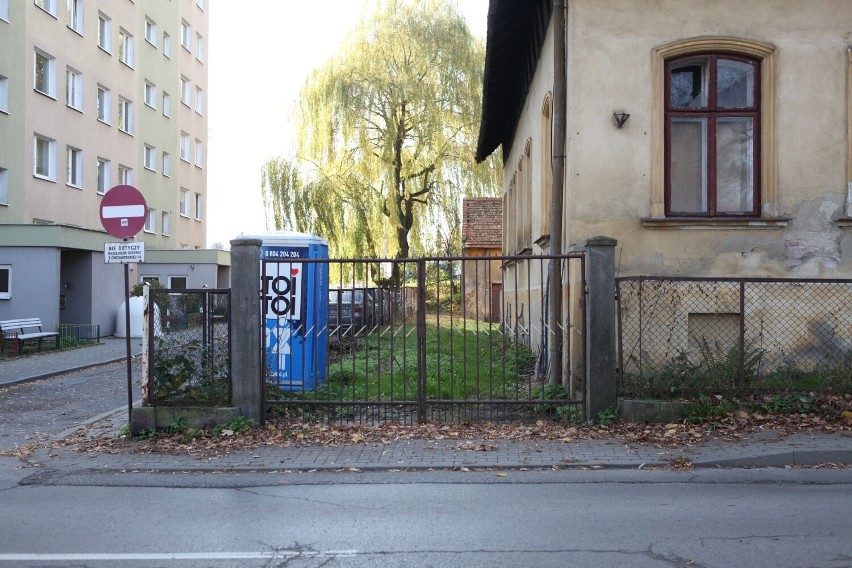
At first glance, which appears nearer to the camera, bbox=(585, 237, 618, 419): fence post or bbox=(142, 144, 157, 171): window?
bbox=(585, 237, 618, 419): fence post

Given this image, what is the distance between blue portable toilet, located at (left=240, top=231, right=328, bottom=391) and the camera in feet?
36.4

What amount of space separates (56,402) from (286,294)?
15.4ft

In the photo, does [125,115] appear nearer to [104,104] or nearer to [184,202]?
[104,104]

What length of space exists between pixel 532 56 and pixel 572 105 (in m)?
4.49

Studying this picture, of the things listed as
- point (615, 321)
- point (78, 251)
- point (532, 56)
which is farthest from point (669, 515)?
point (78, 251)

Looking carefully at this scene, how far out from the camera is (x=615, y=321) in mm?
9844

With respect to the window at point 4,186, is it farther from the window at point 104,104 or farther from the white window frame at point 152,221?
the white window frame at point 152,221

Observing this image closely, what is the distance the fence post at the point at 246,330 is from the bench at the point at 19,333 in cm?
1392

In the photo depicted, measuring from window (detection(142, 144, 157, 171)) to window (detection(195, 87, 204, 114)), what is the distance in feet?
22.4

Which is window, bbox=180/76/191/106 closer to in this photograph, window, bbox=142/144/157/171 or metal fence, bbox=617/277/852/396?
window, bbox=142/144/157/171

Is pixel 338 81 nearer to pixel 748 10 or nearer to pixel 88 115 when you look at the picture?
pixel 88 115

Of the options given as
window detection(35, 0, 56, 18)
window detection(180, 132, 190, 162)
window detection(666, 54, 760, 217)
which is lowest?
window detection(666, 54, 760, 217)

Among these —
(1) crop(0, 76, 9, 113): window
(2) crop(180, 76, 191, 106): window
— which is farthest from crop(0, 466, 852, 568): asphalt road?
(2) crop(180, 76, 191, 106): window

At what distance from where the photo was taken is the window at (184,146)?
1693 inches
